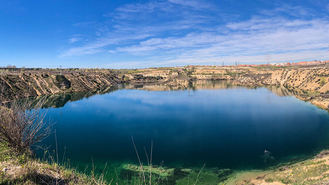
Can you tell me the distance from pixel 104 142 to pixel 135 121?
1497 cm

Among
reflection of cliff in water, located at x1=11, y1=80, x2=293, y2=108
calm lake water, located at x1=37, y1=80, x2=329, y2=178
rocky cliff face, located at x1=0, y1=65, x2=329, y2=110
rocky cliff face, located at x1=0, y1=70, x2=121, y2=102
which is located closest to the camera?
calm lake water, located at x1=37, y1=80, x2=329, y2=178

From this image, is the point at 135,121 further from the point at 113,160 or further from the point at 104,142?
the point at 113,160

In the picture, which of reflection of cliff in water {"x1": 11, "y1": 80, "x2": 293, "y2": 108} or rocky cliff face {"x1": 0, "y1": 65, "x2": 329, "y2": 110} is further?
rocky cliff face {"x1": 0, "y1": 65, "x2": 329, "y2": 110}

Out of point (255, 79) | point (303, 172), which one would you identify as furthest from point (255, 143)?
point (255, 79)

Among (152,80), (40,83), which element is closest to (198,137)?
(40,83)

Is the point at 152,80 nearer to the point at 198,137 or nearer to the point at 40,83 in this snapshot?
the point at 40,83

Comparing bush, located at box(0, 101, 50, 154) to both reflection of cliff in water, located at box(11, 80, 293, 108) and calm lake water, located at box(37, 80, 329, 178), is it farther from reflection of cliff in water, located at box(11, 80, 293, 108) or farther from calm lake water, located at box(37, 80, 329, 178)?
reflection of cliff in water, located at box(11, 80, 293, 108)

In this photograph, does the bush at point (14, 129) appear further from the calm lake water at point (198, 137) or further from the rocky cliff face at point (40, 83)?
the rocky cliff face at point (40, 83)

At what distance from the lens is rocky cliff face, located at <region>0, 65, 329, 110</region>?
238ft

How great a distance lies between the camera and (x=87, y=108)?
6316cm

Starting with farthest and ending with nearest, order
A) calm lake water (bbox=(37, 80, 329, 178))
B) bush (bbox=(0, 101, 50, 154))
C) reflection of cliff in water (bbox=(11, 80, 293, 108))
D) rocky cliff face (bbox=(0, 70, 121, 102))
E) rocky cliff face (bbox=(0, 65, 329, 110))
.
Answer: rocky cliff face (bbox=(0, 65, 329, 110)) < rocky cliff face (bbox=(0, 70, 121, 102)) < reflection of cliff in water (bbox=(11, 80, 293, 108)) < calm lake water (bbox=(37, 80, 329, 178)) < bush (bbox=(0, 101, 50, 154))

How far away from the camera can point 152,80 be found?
179125mm

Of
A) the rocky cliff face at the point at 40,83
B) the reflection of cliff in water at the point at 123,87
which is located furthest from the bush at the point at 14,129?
the rocky cliff face at the point at 40,83

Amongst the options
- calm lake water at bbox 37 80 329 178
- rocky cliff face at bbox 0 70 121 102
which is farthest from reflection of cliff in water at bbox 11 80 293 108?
calm lake water at bbox 37 80 329 178
